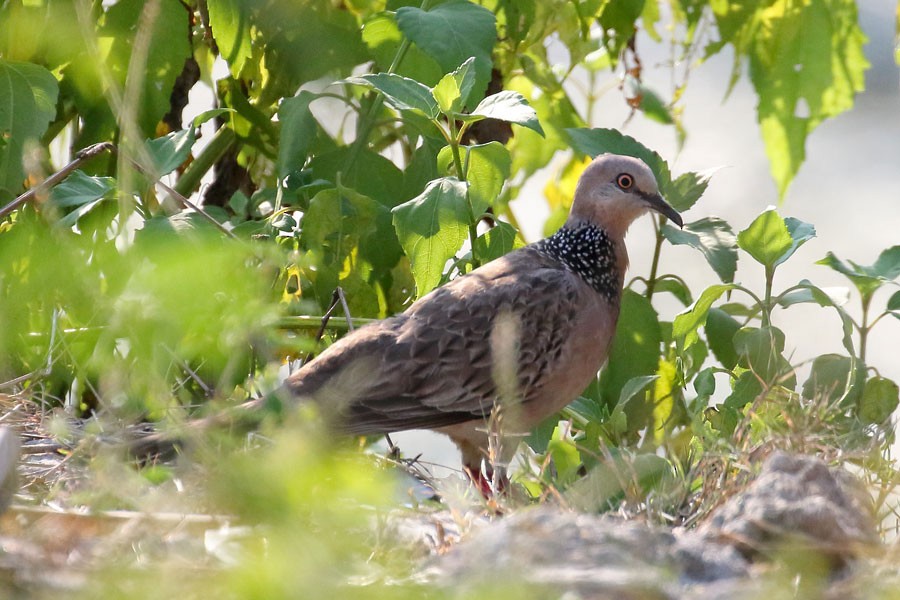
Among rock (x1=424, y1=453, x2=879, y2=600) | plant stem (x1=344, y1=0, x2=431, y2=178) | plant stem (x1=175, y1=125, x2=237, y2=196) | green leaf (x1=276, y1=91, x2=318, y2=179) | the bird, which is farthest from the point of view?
plant stem (x1=175, y1=125, x2=237, y2=196)

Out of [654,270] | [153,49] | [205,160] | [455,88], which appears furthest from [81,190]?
[654,270]

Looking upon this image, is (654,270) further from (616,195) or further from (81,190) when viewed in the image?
(81,190)

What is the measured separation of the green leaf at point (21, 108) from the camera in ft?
10.2

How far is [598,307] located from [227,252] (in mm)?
2256

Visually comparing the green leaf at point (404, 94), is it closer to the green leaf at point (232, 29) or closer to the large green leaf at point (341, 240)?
the large green leaf at point (341, 240)

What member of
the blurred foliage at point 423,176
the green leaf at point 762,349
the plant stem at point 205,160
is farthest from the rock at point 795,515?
the plant stem at point 205,160

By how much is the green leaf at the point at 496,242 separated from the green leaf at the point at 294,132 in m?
0.54

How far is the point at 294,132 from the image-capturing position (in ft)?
10.8

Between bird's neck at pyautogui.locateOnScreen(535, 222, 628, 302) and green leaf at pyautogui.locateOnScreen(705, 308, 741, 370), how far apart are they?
13.2 inches

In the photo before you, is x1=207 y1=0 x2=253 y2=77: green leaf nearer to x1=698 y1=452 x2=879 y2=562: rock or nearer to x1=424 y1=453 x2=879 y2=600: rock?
x1=424 y1=453 x2=879 y2=600: rock

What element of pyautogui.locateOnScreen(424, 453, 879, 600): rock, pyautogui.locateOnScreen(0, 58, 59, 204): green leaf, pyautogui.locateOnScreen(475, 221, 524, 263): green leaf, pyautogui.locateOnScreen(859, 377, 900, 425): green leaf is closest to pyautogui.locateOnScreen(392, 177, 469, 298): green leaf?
pyautogui.locateOnScreen(475, 221, 524, 263): green leaf

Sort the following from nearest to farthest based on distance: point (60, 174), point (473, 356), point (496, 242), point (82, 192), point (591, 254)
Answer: point (60, 174), point (82, 192), point (473, 356), point (496, 242), point (591, 254)

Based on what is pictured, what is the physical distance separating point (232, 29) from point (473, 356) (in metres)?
1.10

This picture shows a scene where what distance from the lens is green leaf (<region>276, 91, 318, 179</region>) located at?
3309 millimetres
